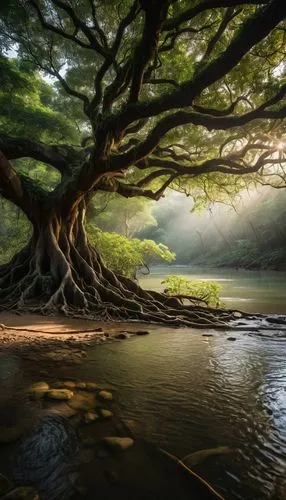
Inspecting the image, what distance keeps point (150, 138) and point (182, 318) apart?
500 cm

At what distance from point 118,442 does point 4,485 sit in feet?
3.10

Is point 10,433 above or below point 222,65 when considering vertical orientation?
below

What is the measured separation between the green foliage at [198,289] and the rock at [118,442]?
1199 centimetres

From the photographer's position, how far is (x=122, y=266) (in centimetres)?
1806

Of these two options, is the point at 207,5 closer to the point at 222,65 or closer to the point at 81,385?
the point at 222,65

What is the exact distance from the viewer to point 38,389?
383 cm

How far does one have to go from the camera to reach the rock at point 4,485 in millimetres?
2163

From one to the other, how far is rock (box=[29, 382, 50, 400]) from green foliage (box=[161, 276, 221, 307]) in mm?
11260

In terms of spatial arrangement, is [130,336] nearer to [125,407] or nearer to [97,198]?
[125,407]

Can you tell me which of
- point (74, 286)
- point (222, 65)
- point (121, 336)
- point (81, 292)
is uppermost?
point (222, 65)

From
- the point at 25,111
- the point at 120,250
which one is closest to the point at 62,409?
the point at 120,250

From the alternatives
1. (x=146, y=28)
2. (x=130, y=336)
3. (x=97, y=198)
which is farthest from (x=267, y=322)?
(x=97, y=198)

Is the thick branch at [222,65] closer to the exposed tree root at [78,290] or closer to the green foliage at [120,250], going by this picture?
the exposed tree root at [78,290]

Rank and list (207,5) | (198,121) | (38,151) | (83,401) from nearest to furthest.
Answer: (83,401), (207,5), (198,121), (38,151)
